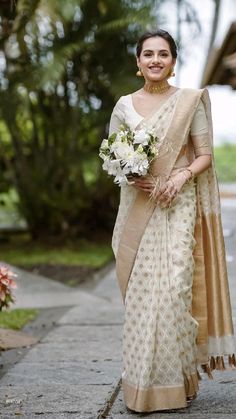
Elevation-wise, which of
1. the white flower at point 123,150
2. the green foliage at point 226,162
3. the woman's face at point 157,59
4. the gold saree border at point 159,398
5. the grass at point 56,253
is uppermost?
the green foliage at point 226,162

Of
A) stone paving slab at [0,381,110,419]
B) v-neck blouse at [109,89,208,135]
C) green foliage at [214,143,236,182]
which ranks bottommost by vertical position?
stone paving slab at [0,381,110,419]

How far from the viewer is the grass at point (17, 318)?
22.3 ft

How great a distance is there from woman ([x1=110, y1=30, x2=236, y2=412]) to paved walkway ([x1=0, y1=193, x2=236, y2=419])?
18 cm

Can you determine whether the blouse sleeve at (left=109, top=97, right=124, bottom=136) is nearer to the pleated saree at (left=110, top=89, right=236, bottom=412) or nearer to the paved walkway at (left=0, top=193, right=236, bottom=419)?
the pleated saree at (left=110, top=89, right=236, bottom=412)

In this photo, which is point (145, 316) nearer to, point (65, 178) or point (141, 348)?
point (141, 348)

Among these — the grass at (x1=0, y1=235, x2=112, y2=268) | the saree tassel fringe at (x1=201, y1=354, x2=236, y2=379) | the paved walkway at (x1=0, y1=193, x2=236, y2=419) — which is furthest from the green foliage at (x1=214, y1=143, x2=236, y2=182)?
the saree tassel fringe at (x1=201, y1=354, x2=236, y2=379)

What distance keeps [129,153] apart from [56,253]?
7806mm

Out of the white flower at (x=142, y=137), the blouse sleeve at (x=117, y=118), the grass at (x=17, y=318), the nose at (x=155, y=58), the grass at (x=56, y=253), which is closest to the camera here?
the white flower at (x=142, y=137)

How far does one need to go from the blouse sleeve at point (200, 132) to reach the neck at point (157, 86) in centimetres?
19

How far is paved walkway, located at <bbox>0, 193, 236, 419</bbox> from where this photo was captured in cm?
423

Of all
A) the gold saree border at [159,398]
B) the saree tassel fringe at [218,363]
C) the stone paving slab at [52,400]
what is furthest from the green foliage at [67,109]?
the gold saree border at [159,398]

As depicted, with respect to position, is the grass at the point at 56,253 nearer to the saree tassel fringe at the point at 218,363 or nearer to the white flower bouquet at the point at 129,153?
the saree tassel fringe at the point at 218,363

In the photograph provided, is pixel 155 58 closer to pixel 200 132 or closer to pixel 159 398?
pixel 200 132

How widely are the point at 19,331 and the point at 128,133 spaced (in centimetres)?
286
